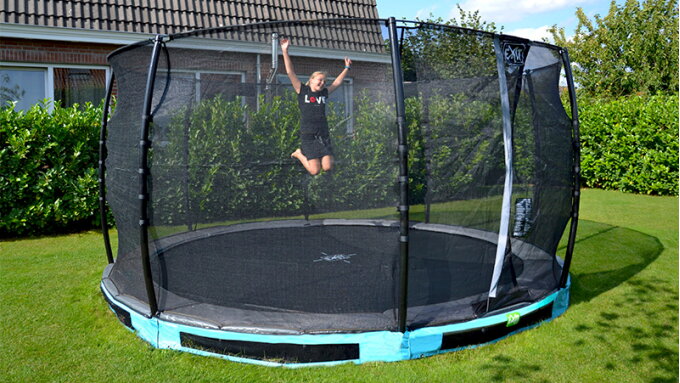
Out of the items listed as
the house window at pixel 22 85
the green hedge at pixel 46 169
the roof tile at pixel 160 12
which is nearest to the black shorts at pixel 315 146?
the roof tile at pixel 160 12

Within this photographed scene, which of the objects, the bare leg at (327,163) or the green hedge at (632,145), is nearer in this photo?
the bare leg at (327,163)

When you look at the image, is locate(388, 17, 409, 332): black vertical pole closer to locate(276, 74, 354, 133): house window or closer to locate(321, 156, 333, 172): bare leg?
locate(276, 74, 354, 133): house window

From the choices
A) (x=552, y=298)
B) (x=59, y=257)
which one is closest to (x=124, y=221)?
(x=59, y=257)

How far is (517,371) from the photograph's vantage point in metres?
2.49

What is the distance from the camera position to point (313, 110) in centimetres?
291

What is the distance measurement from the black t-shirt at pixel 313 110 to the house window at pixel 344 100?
4 cm

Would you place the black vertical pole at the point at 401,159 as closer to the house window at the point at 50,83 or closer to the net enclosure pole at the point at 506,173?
the net enclosure pole at the point at 506,173

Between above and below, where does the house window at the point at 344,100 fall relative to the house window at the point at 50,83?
below

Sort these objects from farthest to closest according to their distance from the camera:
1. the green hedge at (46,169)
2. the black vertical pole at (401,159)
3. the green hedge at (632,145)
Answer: the green hedge at (632,145)
the green hedge at (46,169)
the black vertical pole at (401,159)

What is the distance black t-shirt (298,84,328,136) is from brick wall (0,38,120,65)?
16.5 feet

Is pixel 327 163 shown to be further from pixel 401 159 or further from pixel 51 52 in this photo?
pixel 51 52

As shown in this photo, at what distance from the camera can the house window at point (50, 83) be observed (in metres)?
6.46

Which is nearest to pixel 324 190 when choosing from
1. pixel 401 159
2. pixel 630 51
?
pixel 401 159

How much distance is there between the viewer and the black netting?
270 cm
